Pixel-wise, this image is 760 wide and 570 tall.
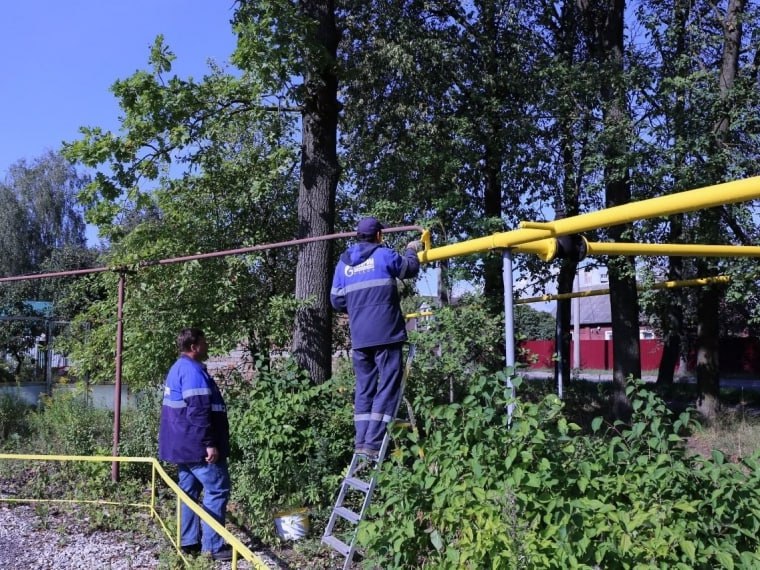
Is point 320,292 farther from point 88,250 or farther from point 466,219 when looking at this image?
point 88,250

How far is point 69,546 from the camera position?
5410 mm

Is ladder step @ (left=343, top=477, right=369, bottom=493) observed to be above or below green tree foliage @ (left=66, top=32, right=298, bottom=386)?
below

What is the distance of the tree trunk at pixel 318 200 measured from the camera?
705cm

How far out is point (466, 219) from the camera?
10961 mm

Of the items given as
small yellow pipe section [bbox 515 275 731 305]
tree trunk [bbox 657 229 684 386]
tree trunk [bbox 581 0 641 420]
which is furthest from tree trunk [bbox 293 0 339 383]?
tree trunk [bbox 657 229 684 386]

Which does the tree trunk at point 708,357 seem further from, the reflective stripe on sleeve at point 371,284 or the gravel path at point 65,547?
the gravel path at point 65,547

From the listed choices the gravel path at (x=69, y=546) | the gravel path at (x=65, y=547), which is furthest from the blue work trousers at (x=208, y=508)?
the gravel path at (x=65, y=547)

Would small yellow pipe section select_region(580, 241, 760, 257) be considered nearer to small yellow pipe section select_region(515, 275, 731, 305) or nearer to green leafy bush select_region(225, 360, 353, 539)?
green leafy bush select_region(225, 360, 353, 539)

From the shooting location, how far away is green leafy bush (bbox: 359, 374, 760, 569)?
2.64m

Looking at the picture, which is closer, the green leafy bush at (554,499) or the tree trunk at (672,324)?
the green leafy bush at (554,499)

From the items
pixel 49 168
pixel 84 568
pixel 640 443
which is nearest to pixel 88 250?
pixel 49 168

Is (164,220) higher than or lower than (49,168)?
lower

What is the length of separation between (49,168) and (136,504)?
41264 mm

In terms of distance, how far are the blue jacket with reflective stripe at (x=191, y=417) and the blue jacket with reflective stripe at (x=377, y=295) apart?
3.81 ft
